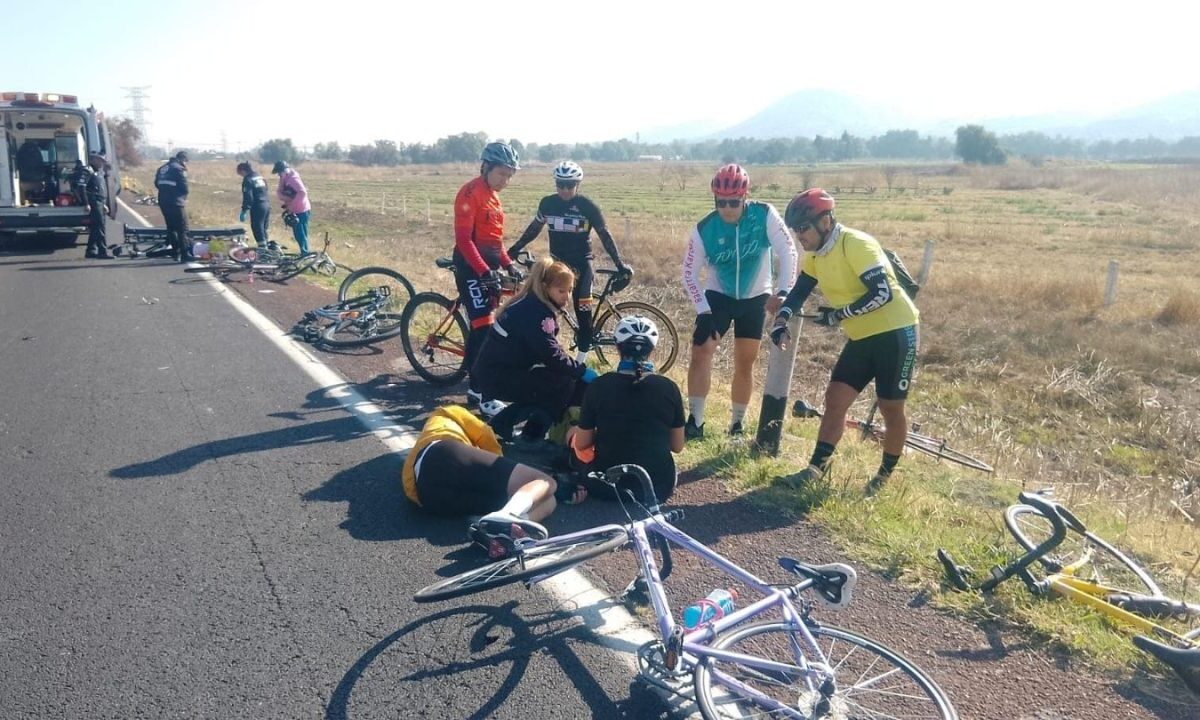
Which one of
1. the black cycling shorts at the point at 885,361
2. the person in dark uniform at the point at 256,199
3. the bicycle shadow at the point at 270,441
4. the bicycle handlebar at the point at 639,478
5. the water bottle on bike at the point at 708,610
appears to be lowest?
the bicycle shadow at the point at 270,441

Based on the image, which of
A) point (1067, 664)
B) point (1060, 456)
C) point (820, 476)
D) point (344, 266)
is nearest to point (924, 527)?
point (820, 476)

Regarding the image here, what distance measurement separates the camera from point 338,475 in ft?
16.9

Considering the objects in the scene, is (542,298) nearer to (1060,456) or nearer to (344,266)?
(1060,456)

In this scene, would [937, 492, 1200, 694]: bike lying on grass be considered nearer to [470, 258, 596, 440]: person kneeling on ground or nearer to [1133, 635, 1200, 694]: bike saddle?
[1133, 635, 1200, 694]: bike saddle

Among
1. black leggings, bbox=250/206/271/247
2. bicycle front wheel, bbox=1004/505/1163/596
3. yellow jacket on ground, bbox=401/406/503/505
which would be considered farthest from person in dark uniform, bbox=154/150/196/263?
bicycle front wheel, bbox=1004/505/1163/596

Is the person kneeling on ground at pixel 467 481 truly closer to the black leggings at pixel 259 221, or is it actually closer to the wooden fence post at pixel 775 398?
the wooden fence post at pixel 775 398

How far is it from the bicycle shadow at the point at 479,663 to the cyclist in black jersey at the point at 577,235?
4.26m

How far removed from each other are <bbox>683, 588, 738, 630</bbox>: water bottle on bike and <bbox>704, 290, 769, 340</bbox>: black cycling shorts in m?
3.11

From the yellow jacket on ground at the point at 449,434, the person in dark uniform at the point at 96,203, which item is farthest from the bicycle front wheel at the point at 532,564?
the person in dark uniform at the point at 96,203

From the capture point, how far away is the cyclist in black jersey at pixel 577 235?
7648 mm

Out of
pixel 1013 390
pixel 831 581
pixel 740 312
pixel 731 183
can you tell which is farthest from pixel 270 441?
pixel 1013 390

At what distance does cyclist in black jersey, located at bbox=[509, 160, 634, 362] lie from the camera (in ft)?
25.1

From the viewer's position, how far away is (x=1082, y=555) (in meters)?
4.25

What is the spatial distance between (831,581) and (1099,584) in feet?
5.22
